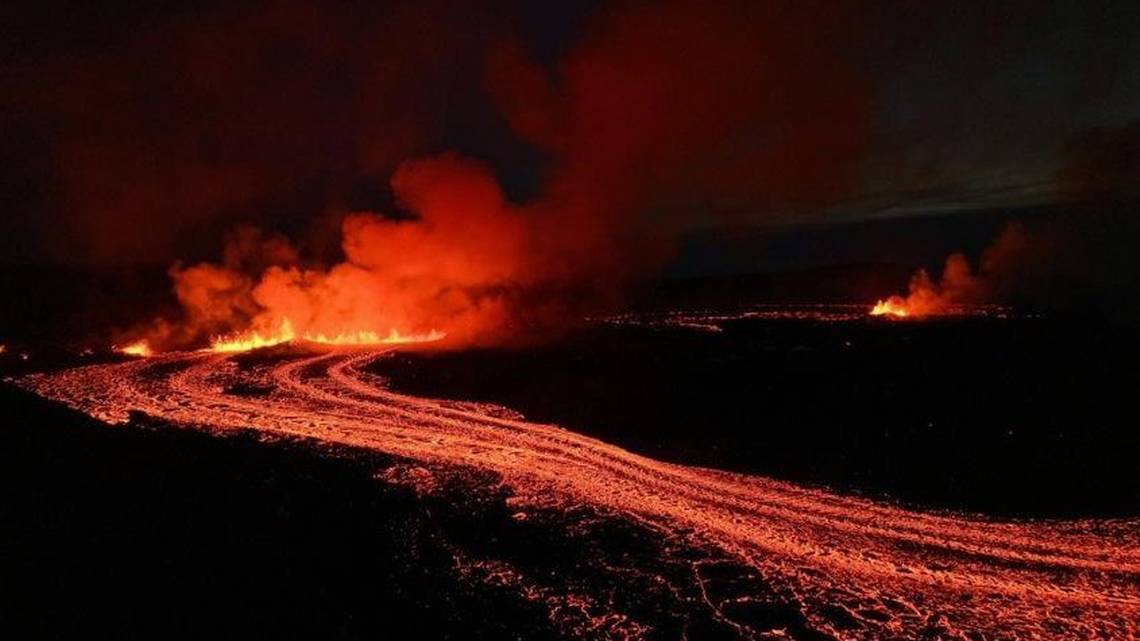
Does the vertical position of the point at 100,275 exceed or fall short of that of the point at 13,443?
it exceeds it

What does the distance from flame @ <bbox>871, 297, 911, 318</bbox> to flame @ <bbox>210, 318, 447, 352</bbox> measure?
5897 centimetres

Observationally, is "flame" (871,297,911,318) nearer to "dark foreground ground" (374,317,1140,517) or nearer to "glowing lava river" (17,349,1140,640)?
"dark foreground ground" (374,317,1140,517)

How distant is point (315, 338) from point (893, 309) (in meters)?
70.9

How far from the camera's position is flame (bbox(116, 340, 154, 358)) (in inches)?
1620

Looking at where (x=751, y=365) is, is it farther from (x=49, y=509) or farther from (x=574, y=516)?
(x=49, y=509)

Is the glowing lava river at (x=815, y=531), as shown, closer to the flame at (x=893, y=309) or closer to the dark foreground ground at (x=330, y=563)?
the dark foreground ground at (x=330, y=563)

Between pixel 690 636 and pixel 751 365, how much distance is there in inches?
1091

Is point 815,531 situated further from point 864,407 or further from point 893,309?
point 893,309

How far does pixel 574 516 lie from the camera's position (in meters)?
13.2

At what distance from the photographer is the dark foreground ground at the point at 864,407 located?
51.4ft

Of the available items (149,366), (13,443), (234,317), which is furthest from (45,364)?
(13,443)

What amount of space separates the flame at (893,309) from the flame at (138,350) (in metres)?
74.4

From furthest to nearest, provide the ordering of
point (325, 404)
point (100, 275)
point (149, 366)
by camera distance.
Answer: point (100, 275) → point (149, 366) → point (325, 404)

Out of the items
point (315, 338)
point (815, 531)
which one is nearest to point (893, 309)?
point (315, 338)
